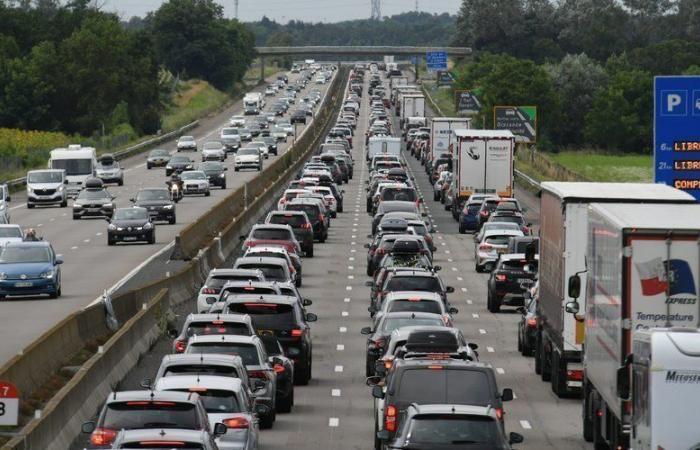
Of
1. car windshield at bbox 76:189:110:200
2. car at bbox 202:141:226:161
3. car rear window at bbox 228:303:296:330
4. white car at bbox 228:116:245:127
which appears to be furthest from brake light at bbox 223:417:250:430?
white car at bbox 228:116:245:127

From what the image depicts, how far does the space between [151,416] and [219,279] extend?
56.7ft

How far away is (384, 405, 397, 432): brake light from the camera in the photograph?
21.3m

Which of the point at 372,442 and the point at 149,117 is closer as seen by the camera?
the point at 372,442

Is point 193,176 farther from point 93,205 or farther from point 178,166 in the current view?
point 93,205

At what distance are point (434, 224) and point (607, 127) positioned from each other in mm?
95843

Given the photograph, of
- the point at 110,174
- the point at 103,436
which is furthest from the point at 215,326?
the point at 110,174

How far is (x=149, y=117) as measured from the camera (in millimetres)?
163125

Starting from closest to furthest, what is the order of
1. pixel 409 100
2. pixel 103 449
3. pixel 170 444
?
pixel 170 444
pixel 103 449
pixel 409 100

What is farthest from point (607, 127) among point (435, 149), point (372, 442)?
point (372, 442)

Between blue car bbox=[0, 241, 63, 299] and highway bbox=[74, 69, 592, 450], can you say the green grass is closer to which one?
highway bbox=[74, 69, 592, 450]

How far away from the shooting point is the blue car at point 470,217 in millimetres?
69000

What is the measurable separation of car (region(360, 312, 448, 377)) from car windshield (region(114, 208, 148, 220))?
30.0 metres

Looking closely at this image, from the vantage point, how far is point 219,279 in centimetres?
3572

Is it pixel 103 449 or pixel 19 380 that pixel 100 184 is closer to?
pixel 19 380
